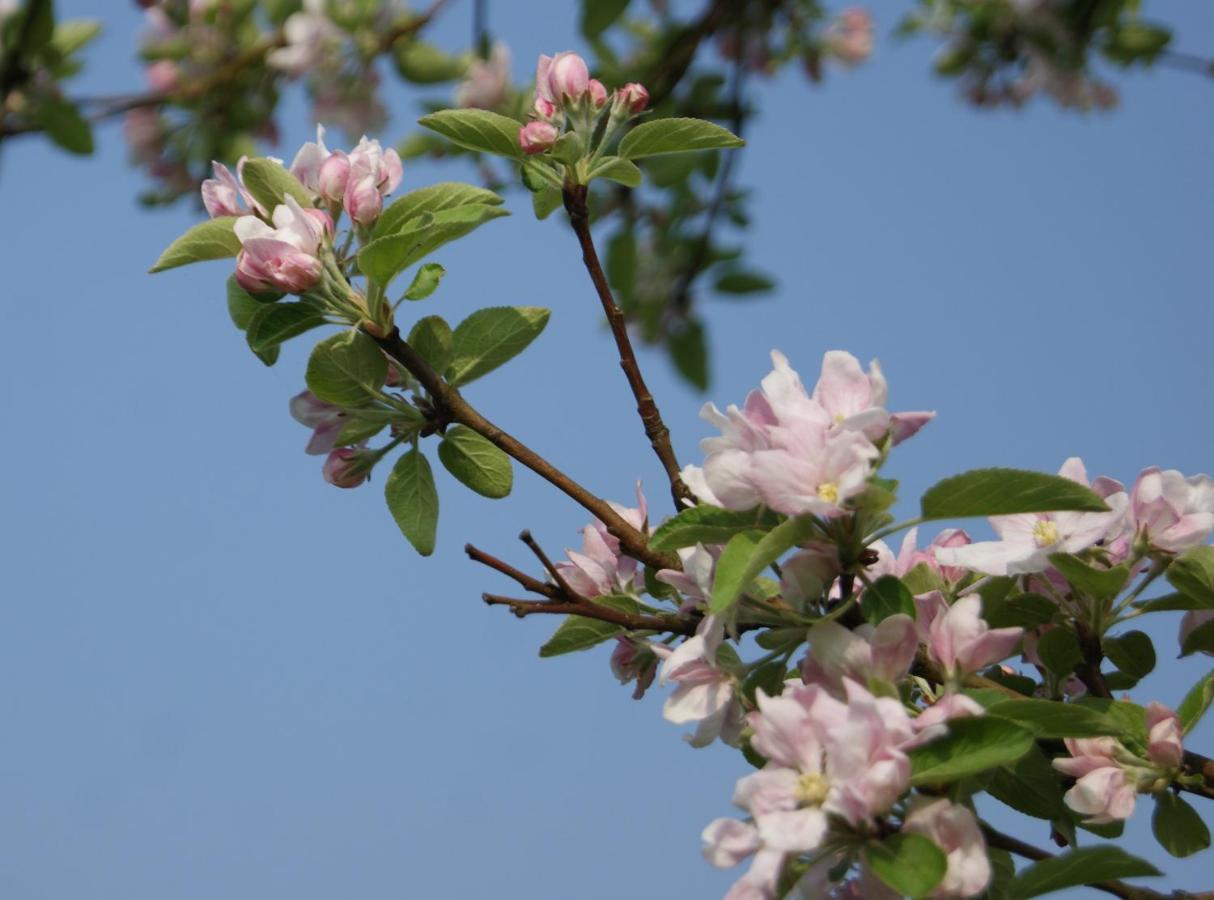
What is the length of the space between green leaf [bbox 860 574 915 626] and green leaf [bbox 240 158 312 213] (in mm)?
656

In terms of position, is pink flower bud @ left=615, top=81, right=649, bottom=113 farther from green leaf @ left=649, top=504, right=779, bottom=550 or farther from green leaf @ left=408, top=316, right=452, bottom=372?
green leaf @ left=649, top=504, right=779, bottom=550

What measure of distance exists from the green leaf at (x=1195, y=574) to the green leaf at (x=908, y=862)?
0.43m

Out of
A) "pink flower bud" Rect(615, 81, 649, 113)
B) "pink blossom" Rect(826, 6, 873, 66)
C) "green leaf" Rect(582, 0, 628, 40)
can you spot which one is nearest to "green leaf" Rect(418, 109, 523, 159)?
"pink flower bud" Rect(615, 81, 649, 113)

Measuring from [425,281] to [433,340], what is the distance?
57 millimetres

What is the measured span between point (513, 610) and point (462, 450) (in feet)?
0.88

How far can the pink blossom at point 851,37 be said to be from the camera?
5.20 metres

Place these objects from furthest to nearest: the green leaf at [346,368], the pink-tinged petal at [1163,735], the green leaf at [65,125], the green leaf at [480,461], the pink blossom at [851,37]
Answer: the pink blossom at [851,37] → the green leaf at [65,125] → the green leaf at [480,461] → the green leaf at [346,368] → the pink-tinged petal at [1163,735]

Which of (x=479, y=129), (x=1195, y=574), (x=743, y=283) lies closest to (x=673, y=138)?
(x=479, y=129)

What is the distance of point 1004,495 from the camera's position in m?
0.97

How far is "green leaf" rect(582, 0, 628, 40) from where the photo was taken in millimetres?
2502

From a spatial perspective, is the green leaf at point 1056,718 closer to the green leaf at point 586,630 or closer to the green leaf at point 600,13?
the green leaf at point 586,630

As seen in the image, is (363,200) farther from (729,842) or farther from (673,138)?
(729,842)

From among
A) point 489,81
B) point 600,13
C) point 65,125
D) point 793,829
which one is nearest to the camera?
point 793,829

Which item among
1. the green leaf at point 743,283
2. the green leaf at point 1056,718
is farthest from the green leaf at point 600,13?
the green leaf at point 1056,718
